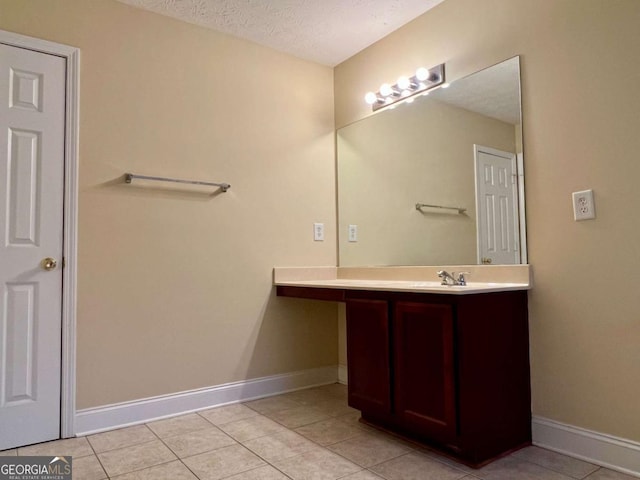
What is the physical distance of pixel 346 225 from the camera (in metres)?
3.16

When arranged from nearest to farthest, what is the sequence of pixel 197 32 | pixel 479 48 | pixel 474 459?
pixel 474 459 < pixel 479 48 < pixel 197 32

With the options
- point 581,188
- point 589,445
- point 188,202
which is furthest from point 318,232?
point 589,445

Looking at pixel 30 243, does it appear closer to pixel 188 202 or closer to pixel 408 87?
pixel 188 202

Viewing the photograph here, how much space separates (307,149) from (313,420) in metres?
1.76

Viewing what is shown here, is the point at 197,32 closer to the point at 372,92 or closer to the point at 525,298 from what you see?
the point at 372,92

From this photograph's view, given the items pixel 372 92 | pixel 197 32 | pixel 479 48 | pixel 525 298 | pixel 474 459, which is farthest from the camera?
pixel 372 92

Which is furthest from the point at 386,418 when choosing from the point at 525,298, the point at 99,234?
the point at 99,234

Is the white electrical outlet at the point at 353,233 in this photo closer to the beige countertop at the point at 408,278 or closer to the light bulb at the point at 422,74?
the beige countertop at the point at 408,278

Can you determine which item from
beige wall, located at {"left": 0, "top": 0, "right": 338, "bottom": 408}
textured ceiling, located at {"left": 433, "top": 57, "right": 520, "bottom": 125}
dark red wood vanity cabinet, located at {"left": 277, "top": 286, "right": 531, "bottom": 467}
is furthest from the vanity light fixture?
dark red wood vanity cabinet, located at {"left": 277, "top": 286, "right": 531, "bottom": 467}

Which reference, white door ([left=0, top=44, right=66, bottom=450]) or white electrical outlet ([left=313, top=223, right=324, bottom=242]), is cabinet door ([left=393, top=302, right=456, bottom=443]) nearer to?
white electrical outlet ([left=313, top=223, right=324, bottom=242])

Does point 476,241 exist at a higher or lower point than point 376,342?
higher

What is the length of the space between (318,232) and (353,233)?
246 mm

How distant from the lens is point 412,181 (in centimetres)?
273

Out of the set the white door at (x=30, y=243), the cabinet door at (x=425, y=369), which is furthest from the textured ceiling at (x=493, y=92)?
the white door at (x=30, y=243)
